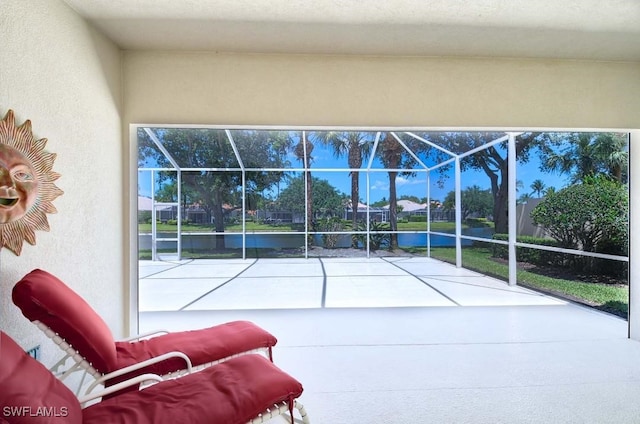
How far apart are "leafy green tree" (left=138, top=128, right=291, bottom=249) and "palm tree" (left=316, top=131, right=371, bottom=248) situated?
980 mm

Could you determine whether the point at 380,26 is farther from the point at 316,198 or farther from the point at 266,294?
the point at 316,198

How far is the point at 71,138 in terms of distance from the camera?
2125mm

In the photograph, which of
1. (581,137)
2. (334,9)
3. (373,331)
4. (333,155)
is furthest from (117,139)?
(581,137)

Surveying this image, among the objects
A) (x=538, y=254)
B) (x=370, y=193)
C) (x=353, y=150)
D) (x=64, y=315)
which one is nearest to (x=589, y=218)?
(x=538, y=254)

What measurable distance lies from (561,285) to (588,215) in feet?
4.17

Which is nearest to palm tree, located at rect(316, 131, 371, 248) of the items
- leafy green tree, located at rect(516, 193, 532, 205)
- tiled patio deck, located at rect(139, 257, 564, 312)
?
tiled patio deck, located at rect(139, 257, 564, 312)

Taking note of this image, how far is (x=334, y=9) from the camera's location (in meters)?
2.15

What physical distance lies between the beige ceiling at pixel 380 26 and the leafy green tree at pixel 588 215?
2.97m

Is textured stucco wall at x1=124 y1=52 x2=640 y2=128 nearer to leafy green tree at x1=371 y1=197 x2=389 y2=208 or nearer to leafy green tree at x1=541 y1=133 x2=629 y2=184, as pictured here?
leafy green tree at x1=541 y1=133 x2=629 y2=184

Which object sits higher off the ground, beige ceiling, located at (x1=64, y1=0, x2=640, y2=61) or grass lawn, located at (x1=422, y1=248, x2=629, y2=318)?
beige ceiling, located at (x1=64, y1=0, x2=640, y2=61)

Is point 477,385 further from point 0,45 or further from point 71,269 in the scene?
point 0,45

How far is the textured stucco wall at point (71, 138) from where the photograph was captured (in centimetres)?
169

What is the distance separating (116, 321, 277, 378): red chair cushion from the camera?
71.0 inches

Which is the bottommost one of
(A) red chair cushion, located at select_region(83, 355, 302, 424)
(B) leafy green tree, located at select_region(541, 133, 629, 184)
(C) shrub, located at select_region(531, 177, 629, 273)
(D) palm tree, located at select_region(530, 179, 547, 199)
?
(A) red chair cushion, located at select_region(83, 355, 302, 424)
